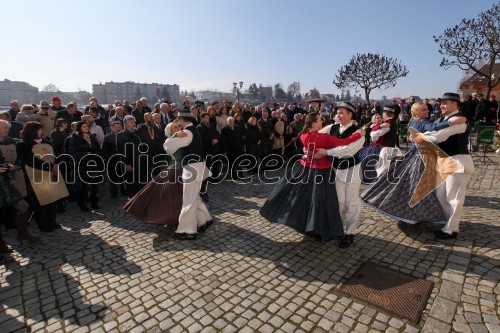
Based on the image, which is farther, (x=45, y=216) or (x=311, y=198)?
(x=45, y=216)

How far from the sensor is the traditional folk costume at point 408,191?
474cm

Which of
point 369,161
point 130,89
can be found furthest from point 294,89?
point 369,161

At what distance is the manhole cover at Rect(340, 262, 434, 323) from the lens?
3143 mm

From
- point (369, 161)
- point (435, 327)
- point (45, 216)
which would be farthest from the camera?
point (369, 161)

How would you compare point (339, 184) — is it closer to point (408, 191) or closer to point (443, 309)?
point (408, 191)

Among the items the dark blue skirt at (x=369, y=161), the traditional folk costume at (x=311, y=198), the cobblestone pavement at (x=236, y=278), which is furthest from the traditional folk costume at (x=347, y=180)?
the dark blue skirt at (x=369, y=161)

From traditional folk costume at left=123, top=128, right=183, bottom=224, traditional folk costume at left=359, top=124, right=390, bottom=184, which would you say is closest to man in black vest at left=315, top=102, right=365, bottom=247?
traditional folk costume at left=359, top=124, right=390, bottom=184

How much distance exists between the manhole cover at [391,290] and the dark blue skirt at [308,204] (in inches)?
26.8

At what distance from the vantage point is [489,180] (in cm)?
794

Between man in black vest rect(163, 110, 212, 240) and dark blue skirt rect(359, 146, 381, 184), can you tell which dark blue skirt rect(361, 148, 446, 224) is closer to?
dark blue skirt rect(359, 146, 381, 184)

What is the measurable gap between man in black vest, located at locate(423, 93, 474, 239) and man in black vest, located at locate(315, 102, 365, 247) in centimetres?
130

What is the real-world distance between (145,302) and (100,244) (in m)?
1.96

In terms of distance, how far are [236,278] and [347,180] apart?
2046 millimetres

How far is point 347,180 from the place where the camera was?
14.5 ft
